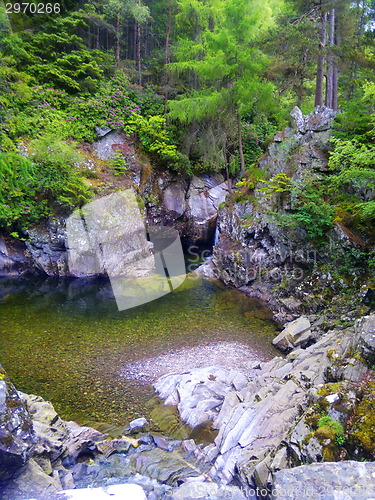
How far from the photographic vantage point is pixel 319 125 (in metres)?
14.9

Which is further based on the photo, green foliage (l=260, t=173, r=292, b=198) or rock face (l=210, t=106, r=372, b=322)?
green foliage (l=260, t=173, r=292, b=198)

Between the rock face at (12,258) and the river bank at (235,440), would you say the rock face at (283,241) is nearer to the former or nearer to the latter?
Answer: the river bank at (235,440)

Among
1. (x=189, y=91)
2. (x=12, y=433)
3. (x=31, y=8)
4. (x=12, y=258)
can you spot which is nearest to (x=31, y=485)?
(x=12, y=433)

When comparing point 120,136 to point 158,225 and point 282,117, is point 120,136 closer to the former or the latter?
point 158,225

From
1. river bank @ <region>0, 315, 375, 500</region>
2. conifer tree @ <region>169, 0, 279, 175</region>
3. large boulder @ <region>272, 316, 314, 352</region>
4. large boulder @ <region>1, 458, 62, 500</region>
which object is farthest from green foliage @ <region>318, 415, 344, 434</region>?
conifer tree @ <region>169, 0, 279, 175</region>

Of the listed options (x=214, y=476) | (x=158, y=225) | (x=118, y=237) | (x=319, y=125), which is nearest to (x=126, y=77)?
(x=158, y=225)

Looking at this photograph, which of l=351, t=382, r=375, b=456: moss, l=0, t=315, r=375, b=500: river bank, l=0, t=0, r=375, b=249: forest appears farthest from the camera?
l=0, t=0, r=375, b=249: forest

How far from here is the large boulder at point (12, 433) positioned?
14.6 feet

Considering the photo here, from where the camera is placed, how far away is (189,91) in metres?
20.8

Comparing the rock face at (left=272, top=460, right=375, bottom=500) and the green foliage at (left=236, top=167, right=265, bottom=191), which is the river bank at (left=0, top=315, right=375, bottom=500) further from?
the green foliage at (left=236, top=167, right=265, bottom=191)

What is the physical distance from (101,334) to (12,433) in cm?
626

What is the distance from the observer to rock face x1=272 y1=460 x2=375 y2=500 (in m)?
2.93

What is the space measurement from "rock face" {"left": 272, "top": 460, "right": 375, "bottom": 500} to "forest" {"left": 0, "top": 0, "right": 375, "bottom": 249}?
27.7 feet

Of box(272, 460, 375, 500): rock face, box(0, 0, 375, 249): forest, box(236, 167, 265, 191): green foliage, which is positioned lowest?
box(236, 167, 265, 191): green foliage
